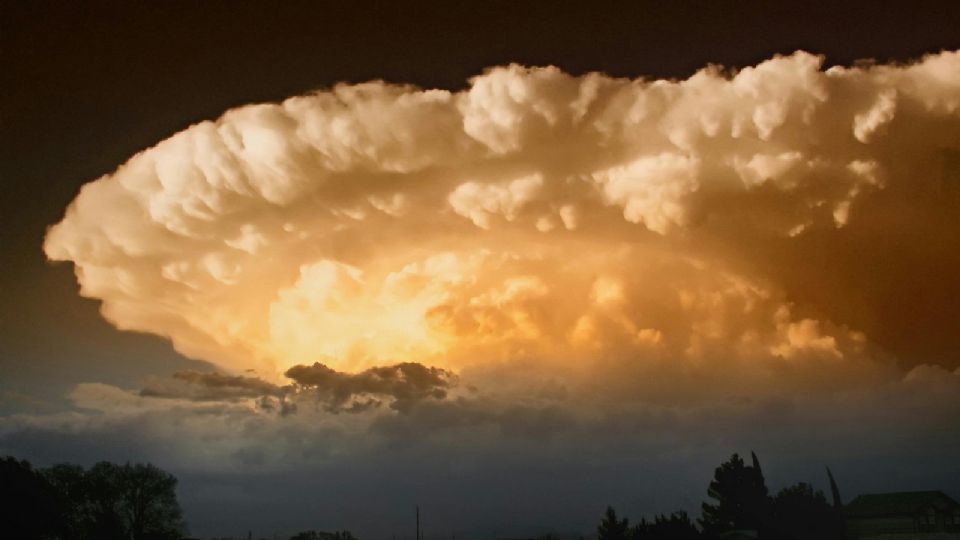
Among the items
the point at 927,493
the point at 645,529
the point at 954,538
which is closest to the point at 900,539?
the point at 954,538

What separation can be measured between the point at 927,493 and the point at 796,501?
15.4m

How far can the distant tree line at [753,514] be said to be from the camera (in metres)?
85.7

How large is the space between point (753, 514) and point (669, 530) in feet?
50.4

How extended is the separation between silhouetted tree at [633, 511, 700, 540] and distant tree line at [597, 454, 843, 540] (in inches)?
12.3

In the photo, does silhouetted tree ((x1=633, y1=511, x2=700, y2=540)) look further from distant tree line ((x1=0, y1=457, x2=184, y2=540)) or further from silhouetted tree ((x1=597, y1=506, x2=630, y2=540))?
distant tree line ((x1=0, y1=457, x2=184, y2=540))

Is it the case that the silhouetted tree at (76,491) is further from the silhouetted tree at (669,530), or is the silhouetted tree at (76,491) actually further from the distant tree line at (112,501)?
the silhouetted tree at (669,530)

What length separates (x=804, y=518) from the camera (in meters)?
86.8

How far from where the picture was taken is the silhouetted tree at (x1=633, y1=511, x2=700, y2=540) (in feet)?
258

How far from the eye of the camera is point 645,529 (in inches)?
3187

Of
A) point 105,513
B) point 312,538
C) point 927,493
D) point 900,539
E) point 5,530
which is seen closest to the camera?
point 5,530

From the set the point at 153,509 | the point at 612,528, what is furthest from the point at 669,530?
the point at 153,509

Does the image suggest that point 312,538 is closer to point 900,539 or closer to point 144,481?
point 144,481

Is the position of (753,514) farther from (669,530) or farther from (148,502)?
(148,502)

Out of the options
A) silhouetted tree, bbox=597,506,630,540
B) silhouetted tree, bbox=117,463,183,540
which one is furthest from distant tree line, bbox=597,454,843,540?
silhouetted tree, bbox=117,463,183,540
